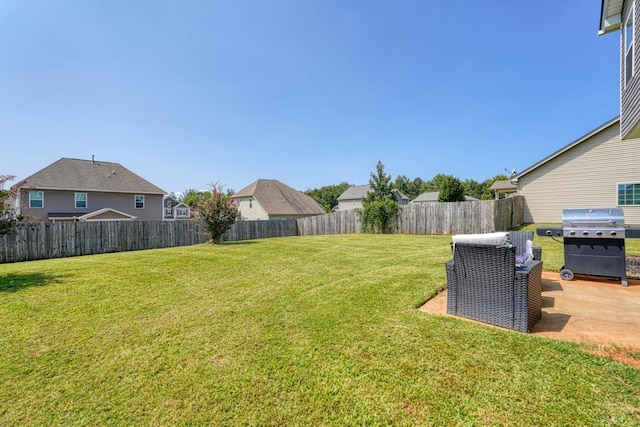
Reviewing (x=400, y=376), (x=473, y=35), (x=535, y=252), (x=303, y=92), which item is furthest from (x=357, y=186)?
(x=400, y=376)

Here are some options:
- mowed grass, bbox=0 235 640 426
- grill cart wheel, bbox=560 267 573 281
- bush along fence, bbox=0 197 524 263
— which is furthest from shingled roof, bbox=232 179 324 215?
grill cart wheel, bbox=560 267 573 281

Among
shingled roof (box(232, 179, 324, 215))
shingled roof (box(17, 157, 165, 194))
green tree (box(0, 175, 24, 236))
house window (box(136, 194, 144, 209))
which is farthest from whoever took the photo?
shingled roof (box(232, 179, 324, 215))

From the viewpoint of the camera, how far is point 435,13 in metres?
10.1

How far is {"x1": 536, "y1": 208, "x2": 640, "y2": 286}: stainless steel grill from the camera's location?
4523 millimetres

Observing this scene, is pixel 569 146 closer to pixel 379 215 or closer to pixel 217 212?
pixel 379 215

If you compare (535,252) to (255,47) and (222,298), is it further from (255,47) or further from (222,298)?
(255,47)

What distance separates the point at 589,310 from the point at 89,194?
1083 inches

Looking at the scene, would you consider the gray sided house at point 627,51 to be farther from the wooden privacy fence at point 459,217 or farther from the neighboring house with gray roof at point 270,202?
the neighboring house with gray roof at point 270,202

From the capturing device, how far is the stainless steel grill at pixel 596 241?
4523mm

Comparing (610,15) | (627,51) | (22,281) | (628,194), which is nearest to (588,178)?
(628,194)

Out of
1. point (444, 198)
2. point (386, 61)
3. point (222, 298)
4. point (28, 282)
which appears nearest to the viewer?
point (222, 298)

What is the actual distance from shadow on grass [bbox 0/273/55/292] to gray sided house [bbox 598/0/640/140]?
12918 mm

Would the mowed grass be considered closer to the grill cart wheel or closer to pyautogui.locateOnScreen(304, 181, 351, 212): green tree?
the grill cart wheel

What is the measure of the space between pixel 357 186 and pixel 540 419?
45.5 meters
